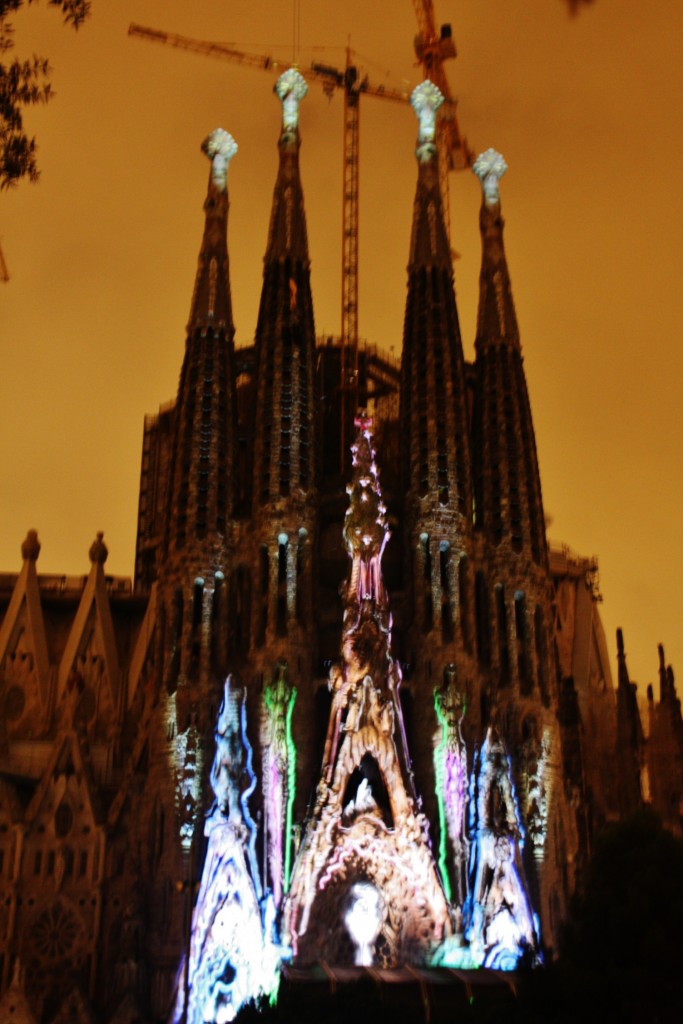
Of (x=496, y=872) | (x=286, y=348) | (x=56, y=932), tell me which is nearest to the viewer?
(x=496, y=872)

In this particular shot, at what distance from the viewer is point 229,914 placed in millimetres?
38594

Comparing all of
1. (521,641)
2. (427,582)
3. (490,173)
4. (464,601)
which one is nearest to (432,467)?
(427,582)

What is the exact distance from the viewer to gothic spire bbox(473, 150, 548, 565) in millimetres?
46688

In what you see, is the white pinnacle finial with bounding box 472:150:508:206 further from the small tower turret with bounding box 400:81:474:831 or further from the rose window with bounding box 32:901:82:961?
the rose window with bounding box 32:901:82:961

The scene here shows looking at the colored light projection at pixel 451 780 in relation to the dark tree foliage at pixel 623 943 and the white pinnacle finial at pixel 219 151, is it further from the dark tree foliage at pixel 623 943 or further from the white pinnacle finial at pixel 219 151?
the white pinnacle finial at pixel 219 151

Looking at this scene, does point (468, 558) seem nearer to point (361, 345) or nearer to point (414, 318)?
point (414, 318)

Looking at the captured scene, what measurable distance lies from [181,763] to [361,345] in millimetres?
20993

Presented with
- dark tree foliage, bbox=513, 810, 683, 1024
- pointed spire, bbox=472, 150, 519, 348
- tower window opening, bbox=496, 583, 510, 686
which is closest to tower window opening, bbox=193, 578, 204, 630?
tower window opening, bbox=496, 583, 510, 686

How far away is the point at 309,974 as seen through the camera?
37.0 metres

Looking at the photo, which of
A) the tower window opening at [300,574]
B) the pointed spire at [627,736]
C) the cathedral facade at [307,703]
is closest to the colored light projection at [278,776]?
the cathedral facade at [307,703]

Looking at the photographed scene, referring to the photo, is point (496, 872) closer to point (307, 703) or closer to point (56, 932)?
point (307, 703)

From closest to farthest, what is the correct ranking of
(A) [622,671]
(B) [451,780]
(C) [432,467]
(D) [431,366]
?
(B) [451,780]
(C) [432,467]
(D) [431,366]
(A) [622,671]

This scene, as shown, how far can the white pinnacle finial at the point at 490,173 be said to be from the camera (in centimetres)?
5350

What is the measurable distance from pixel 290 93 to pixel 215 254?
7717mm
